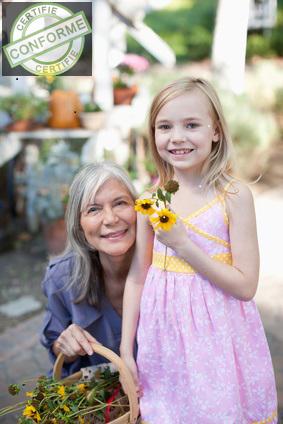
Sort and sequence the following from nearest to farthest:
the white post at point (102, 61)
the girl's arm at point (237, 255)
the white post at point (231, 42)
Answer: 1. the girl's arm at point (237, 255)
2. the white post at point (102, 61)
3. the white post at point (231, 42)

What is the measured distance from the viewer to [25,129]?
5.46 m

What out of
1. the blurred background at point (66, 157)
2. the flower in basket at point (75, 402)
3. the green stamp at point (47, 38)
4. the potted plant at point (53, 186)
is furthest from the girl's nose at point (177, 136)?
the potted plant at point (53, 186)

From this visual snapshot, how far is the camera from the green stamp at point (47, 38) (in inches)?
83.6

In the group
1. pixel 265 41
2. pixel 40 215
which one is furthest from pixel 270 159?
pixel 265 41

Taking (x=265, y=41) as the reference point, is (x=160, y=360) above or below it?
below

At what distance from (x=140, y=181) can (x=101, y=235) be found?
3533 mm

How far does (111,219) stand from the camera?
83.4 inches

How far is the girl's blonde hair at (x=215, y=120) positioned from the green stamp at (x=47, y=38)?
44 cm

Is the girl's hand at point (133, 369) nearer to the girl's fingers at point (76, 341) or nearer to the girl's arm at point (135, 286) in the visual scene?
the girl's arm at point (135, 286)

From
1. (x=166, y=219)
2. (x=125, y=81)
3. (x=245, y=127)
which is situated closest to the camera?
(x=166, y=219)

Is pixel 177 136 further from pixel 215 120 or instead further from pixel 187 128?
pixel 215 120

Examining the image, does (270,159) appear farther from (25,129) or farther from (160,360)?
(160,360)

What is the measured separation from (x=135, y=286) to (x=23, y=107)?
3.67 m

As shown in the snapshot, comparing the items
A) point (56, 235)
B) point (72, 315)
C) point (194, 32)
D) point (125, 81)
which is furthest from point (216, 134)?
point (194, 32)
